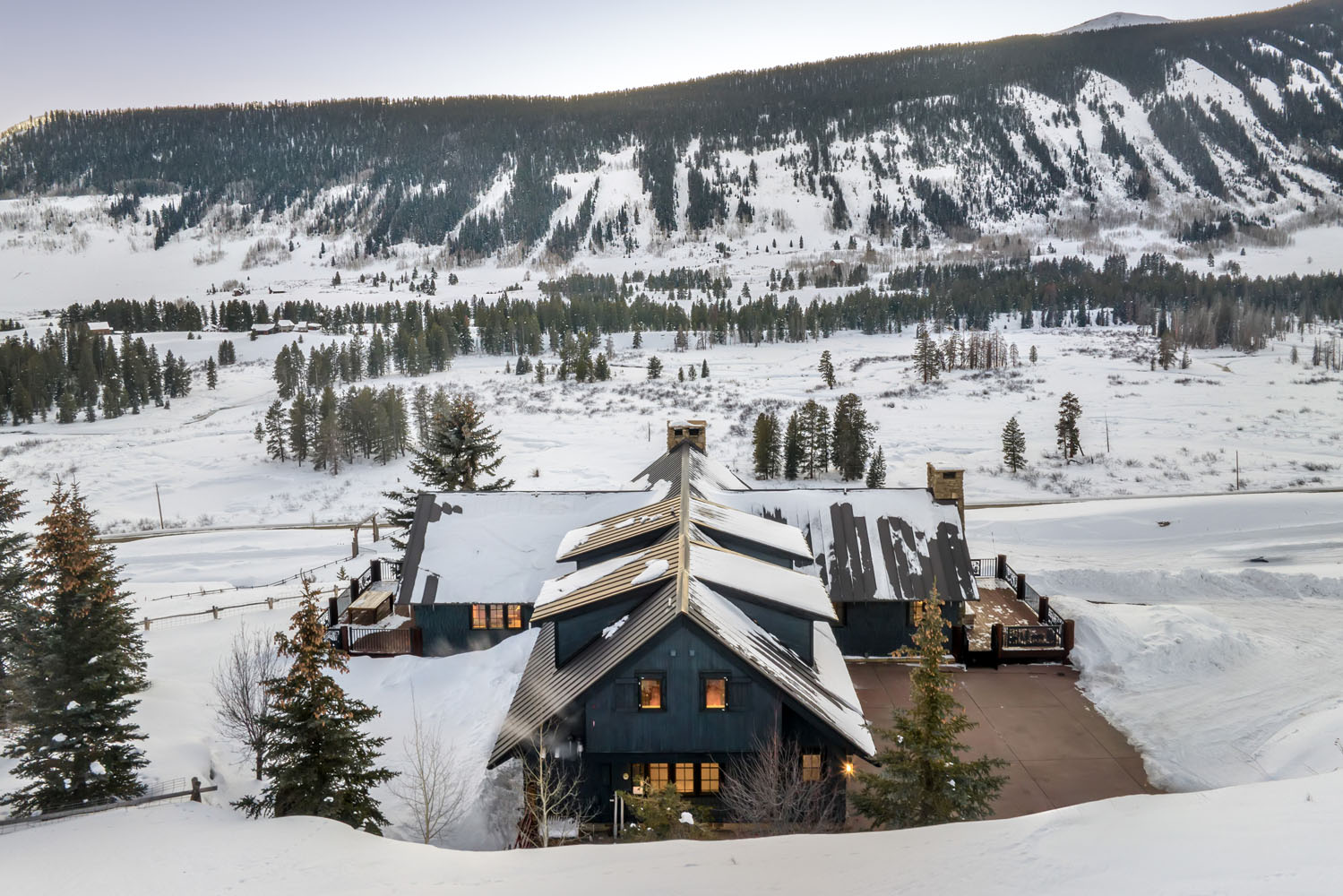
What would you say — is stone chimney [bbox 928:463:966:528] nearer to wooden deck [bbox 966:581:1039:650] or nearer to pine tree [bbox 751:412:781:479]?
wooden deck [bbox 966:581:1039:650]

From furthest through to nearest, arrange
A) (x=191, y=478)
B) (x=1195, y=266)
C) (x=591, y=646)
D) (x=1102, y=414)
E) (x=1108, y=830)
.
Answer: (x=1195, y=266), (x=1102, y=414), (x=191, y=478), (x=591, y=646), (x=1108, y=830)

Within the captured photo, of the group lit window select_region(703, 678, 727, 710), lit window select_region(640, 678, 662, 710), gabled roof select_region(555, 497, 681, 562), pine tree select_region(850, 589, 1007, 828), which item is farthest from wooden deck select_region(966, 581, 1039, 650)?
lit window select_region(640, 678, 662, 710)

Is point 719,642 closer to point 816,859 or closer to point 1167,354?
point 816,859

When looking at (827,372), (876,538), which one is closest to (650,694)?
(876,538)

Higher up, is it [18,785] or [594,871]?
[594,871]

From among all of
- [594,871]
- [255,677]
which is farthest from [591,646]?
[255,677]

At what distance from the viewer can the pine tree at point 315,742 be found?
1267 cm

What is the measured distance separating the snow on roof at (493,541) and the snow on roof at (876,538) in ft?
15.6

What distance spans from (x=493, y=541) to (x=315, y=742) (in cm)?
1133

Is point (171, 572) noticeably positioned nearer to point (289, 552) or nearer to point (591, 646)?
point (289, 552)

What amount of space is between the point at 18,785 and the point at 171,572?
72.5ft

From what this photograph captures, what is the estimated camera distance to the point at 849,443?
176 feet

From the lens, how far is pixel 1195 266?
641ft

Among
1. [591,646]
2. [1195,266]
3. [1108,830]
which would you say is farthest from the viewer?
[1195,266]
